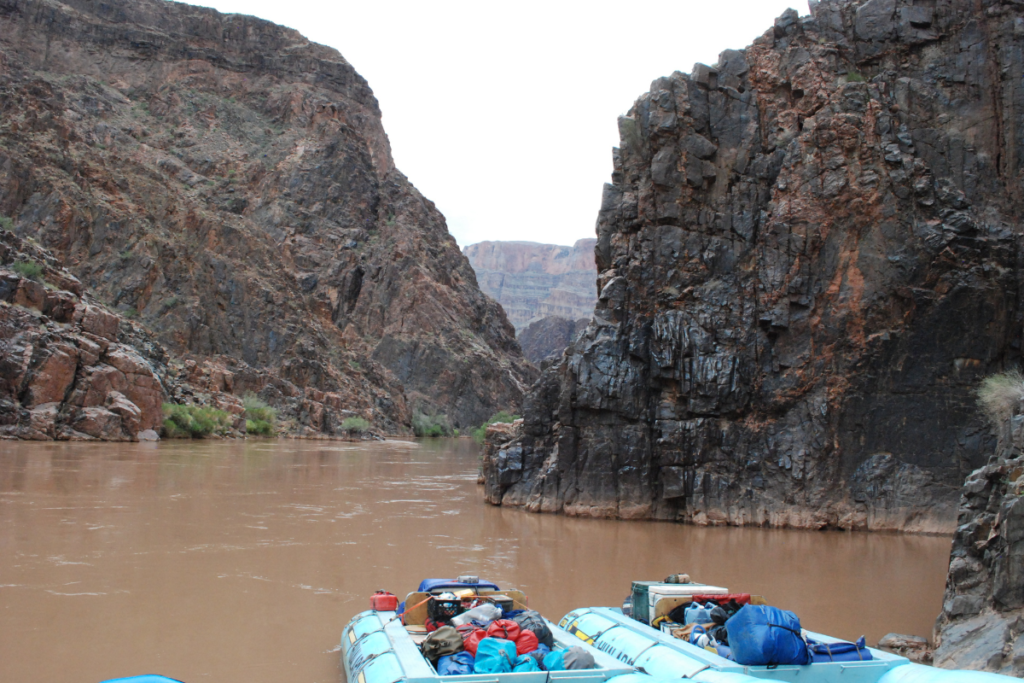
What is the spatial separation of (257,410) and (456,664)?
159 feet

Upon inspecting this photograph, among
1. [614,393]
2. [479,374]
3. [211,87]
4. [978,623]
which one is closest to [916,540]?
[614,393]

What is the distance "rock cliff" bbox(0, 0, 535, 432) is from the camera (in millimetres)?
57281

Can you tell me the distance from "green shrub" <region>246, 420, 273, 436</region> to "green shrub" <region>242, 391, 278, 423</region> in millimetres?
376

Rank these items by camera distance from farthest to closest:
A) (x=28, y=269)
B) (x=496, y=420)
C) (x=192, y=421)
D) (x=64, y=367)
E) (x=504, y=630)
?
(x=496, y=420) < (x=192, y=421) < (x=28, y=269) < (x=64, y=367) < (x=504, y=630)

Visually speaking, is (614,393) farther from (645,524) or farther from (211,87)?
(211,87)

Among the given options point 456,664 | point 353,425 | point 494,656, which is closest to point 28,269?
point 353,425

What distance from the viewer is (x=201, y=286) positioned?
→ 60125 mm

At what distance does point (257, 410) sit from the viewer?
5150cm

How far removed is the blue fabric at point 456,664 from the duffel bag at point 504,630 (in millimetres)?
299

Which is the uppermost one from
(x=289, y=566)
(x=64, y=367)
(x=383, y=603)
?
(x=64, y=367)

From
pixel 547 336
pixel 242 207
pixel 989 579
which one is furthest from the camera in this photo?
pixel 547 336

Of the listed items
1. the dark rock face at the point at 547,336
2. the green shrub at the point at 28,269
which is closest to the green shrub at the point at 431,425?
the green shrub at the point at 28,269

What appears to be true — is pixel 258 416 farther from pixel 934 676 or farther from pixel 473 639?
pixel 934 676

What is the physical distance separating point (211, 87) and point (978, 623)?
312 feet
